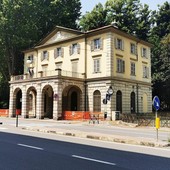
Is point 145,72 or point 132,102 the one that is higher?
point 145,72

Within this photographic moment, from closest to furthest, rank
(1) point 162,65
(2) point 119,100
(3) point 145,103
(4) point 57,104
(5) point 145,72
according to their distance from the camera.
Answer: (4) point 57,104, (2) point 119,100, (3) point 145,103, (5) point 145,72, (1) point 162,65

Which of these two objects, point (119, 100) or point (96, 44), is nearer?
point (119, 100)

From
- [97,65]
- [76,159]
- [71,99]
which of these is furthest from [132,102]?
[76,159]

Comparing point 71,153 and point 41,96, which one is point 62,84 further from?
point 71,153

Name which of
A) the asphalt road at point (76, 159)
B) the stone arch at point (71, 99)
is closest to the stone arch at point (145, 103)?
the stone arch at point (71, 99)

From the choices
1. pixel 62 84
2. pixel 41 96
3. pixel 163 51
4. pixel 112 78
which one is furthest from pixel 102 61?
pixel 163 51

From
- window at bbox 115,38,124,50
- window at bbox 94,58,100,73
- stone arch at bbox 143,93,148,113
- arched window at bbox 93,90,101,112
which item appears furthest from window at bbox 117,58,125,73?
stone arch at bbox 143,93,148,113

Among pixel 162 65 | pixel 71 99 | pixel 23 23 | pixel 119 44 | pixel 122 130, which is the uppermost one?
pixel 23 23

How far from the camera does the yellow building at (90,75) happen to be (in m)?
36.0

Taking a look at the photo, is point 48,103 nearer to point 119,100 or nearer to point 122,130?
point 119,100

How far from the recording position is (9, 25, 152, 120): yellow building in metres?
36.0

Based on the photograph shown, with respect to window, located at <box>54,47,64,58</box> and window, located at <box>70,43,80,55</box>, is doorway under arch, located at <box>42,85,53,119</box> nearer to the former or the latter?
window, located at <box>54,47,64,58</box>

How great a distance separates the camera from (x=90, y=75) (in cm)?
3828

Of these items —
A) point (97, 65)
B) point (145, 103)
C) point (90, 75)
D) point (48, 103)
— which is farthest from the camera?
point (48, 103)
